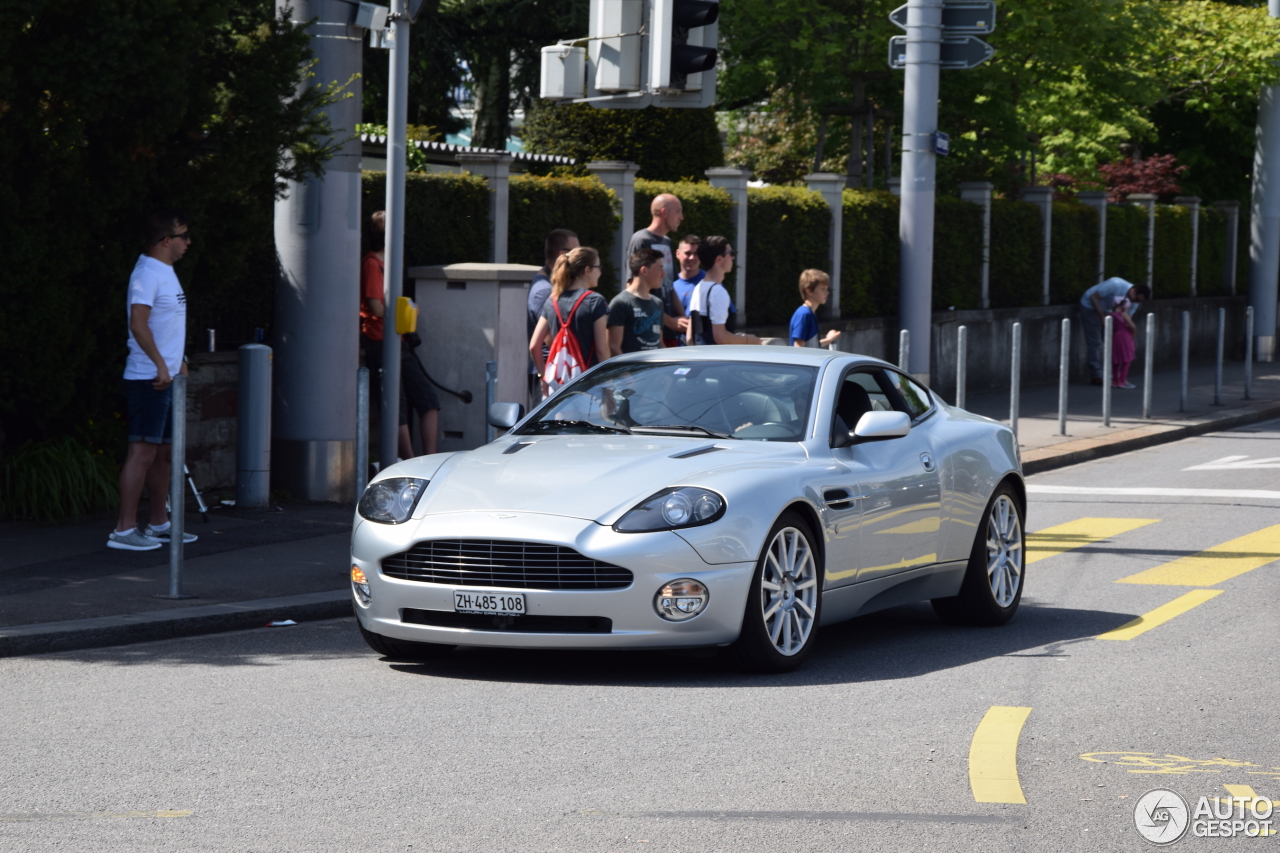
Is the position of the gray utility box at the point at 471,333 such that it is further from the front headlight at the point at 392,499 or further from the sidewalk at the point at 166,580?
the front headlight at the point at 392,499

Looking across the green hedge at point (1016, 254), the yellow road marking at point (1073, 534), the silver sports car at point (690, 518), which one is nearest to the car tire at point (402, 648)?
the silver sports car at point (690, 518)

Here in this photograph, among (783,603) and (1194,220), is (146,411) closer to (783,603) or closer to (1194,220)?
(783,603)

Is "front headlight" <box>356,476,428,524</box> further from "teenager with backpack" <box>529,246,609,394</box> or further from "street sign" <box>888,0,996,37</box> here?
"street sign" <box>888,0,996,37</box>

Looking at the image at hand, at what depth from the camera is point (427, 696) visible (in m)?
6.95

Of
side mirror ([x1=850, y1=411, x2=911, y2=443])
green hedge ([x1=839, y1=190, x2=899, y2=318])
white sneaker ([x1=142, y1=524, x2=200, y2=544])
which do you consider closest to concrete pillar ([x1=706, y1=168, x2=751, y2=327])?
green hedge ([x1=839, y1=190, x2=899, y2=318])

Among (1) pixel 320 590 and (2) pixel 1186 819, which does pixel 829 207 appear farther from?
(2) pixel 1186 819

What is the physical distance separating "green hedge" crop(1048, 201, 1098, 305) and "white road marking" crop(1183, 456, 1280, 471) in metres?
11.7

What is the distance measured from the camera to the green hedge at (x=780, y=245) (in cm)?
2145

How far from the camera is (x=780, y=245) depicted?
863 inches

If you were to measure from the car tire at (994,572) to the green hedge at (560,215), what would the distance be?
7.19m

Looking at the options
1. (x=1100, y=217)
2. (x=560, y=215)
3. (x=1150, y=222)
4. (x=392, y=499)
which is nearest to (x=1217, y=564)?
(x=392, y=499)

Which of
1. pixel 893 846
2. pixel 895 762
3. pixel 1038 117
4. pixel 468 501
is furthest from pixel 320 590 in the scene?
pixel 1038 117

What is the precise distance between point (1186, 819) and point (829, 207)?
59.5 feet

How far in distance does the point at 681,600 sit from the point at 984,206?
68.3 ft
